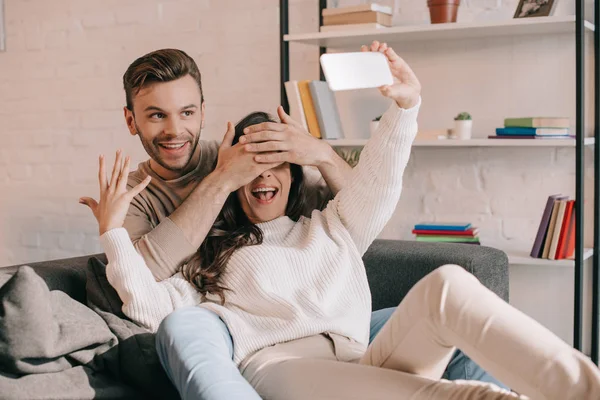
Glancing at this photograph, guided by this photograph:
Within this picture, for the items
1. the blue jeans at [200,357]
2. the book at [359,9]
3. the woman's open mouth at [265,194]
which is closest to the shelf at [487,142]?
the book at [359,9]

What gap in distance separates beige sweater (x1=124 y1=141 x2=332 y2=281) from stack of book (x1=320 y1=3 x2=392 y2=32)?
0.91 metres

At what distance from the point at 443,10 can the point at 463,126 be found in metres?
0.42

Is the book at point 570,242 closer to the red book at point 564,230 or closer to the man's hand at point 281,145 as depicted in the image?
the red book at point 564,230

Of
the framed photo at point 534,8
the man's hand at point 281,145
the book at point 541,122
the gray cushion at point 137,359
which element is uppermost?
the framed photo at point 534,8

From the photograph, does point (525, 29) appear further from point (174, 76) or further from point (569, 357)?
point (569, 357)

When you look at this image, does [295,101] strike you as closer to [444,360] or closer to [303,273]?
[303,273]

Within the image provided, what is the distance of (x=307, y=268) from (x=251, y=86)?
1765 millimetres

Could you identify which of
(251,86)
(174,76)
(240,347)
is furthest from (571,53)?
(240,347)

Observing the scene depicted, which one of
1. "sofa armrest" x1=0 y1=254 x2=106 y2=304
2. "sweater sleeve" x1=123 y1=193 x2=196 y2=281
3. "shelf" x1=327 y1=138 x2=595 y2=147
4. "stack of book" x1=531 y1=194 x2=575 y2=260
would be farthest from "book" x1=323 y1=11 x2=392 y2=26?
"sofa armrest" x1=0 y1=254 x2=106 y2=304

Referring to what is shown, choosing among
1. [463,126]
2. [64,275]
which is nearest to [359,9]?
[463,126]

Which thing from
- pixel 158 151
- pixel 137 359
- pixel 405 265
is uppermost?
pixel 158 151

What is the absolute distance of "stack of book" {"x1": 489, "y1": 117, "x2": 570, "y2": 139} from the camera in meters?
2.73

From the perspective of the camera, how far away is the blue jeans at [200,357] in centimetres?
142

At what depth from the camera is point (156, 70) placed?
6.73 ft
